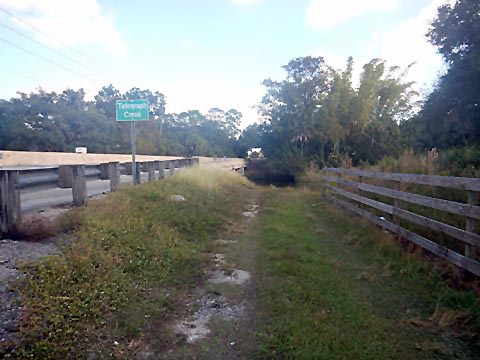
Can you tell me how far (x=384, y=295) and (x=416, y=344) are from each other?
0.96 metres

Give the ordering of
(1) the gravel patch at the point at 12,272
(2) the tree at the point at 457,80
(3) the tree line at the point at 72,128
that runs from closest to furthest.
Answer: (1) the gravel patch at the point at 12,272
(2) the tree at the point at 457,80
(3) the tree line at the point at 72,128

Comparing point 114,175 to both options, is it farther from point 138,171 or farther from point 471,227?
point 471,227

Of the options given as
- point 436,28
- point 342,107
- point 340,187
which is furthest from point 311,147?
point 340,187

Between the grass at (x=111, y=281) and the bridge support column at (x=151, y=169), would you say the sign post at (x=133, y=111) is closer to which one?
the bridge support column at (x=151, y=169)

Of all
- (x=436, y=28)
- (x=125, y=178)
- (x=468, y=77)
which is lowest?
(x=125, y=178)

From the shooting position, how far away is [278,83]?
4288cm

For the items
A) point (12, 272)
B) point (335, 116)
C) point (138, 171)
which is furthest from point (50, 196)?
point (335, 116)

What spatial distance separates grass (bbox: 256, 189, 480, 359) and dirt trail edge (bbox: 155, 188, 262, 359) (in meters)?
0.14

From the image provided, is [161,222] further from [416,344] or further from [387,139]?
[387,139]

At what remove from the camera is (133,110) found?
9.10m

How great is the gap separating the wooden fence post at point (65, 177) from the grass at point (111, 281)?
19.2 inches

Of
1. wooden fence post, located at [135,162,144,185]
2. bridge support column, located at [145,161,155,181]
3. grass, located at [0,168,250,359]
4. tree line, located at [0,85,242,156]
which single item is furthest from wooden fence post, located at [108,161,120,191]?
tree line, located at [0,85,242,156]

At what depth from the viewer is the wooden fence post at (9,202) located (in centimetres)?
386

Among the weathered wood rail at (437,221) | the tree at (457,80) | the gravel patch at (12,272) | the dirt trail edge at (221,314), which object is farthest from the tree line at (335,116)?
the gravel patch at (12,272)
